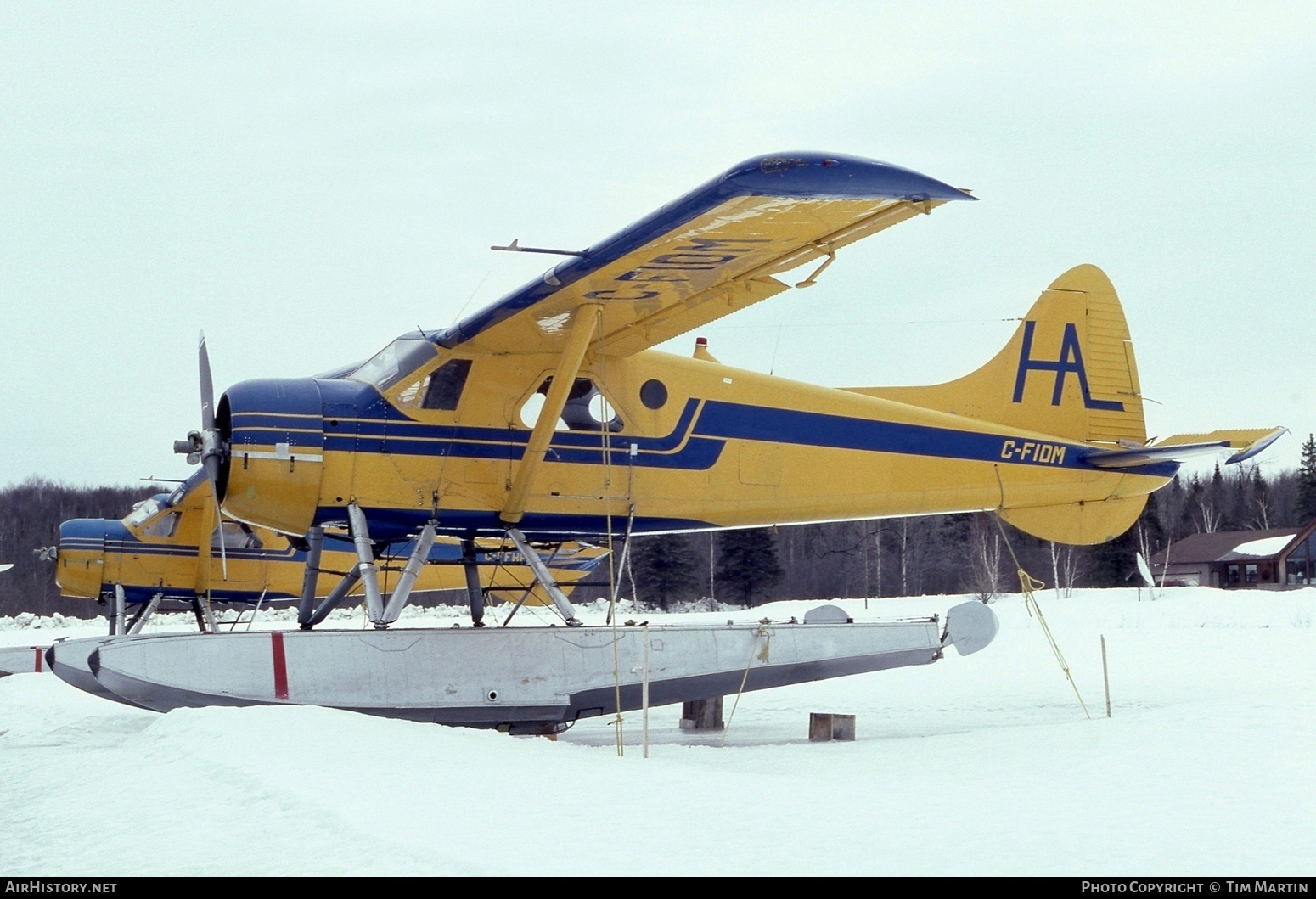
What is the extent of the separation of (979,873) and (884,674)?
13447 mm


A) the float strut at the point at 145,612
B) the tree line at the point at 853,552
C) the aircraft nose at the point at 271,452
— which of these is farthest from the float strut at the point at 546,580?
the tree line at the point at 853,552

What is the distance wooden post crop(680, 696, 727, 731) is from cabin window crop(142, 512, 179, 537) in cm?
1058

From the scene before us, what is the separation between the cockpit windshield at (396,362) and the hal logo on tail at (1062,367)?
572cm

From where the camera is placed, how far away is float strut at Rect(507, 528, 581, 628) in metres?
9.38

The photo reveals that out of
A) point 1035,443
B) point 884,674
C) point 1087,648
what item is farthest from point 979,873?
point 1087,648

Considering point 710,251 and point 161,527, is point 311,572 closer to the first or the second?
point 710,251

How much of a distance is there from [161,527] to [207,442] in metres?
10.6

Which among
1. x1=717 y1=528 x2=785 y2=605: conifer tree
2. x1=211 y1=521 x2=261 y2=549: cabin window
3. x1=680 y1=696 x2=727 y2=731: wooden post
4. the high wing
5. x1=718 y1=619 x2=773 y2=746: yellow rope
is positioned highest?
the high wing

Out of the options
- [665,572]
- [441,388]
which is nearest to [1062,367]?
[441,388]

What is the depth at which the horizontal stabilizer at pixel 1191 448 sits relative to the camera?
1095 cm

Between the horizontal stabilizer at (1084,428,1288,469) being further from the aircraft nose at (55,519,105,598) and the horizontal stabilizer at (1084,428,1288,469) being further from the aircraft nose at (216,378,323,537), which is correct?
the aircraft nose at (55,519,105,598)

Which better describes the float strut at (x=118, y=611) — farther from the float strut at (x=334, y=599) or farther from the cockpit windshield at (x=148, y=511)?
the float strut at (x=334, y=599)

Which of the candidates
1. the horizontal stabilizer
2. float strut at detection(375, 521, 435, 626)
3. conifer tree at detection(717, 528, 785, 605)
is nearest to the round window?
float strut at detection(375, 521, 435, 626)

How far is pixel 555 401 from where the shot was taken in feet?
30.5
